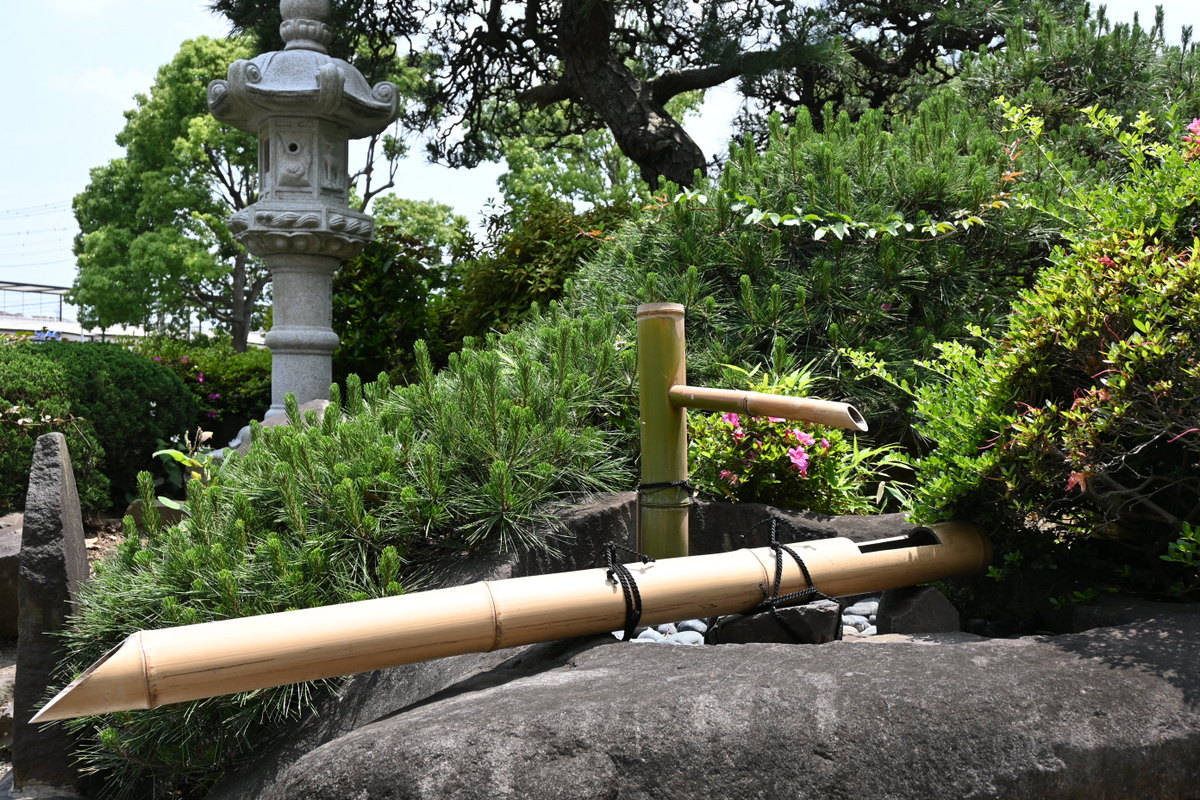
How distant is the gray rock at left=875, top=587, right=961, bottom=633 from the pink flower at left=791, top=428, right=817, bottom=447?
0.74 m

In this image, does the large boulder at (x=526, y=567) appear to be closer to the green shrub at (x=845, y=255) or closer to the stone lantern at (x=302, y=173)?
the green shrub at (x=845, y=255)

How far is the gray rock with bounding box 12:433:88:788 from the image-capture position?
2791mm

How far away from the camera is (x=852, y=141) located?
4.79 metres

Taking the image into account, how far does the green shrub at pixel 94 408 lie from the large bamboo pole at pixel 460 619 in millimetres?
4357

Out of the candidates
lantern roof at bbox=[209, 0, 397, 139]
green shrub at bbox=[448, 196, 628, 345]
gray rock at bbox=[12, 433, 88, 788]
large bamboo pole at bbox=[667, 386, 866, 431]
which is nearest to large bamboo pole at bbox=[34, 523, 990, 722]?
large bamboo pole at bbox=[667, 386, 866, 431]

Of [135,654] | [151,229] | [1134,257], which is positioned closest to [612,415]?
[1134,257]

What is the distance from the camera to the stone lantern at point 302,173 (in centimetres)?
659

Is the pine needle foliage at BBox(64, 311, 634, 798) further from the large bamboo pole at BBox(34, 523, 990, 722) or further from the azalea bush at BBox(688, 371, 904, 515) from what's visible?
the large bamboo pole at BBox(34, 523, 990, 722)

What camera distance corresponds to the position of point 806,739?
173 cm

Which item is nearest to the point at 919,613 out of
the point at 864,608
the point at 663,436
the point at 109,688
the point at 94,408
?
the point at 864,608

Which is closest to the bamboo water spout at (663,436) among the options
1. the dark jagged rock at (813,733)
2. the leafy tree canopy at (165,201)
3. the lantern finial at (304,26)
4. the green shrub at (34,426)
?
the dark jagged rock at (813,733)

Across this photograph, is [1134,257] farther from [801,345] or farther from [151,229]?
[151,229]

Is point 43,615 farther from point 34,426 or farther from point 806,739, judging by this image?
point 34,426

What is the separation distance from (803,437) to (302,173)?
481cm
